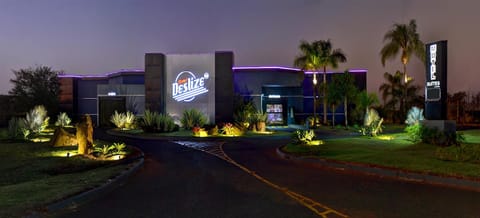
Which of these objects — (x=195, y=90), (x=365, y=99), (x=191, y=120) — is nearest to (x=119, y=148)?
(x=191, y=120)

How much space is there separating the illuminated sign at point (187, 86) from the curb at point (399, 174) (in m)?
21.6

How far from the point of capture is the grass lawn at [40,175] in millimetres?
6826

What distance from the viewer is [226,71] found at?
33469mm

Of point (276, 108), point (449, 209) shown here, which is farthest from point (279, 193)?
point (276, 108)

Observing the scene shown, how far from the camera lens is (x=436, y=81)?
677 inches

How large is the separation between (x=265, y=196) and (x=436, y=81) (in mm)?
13500

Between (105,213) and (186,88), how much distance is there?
27.9 m

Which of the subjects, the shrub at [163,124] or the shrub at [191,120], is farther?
the shrub at [191,120]

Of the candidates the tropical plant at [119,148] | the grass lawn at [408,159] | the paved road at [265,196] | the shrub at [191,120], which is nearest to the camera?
the paved road at [265,196]

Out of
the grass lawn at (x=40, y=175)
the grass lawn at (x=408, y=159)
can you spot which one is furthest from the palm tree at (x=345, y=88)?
the grass lawn at (x=40, y=175)

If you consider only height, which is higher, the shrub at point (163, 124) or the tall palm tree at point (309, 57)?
the tall palm tree at point (309, 57)

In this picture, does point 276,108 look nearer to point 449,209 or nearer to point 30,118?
point 30,118

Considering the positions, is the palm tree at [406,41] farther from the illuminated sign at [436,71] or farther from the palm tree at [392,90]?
the illuminated sign at [436,71]

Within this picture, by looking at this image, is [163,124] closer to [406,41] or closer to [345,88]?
[345,88]
